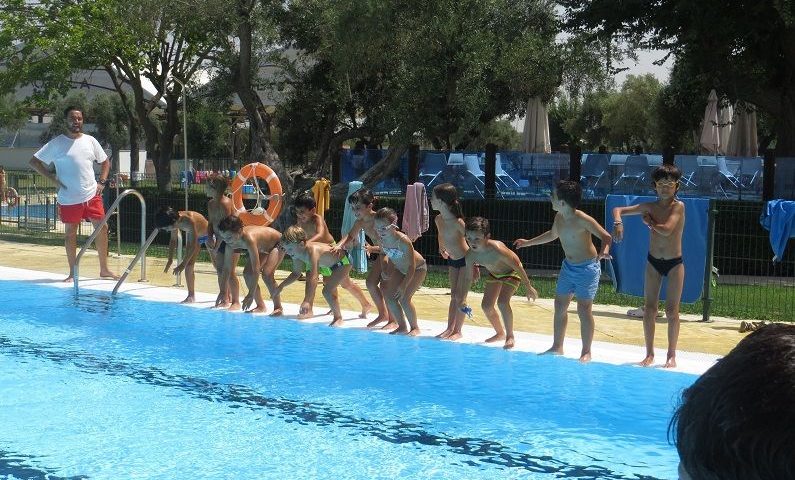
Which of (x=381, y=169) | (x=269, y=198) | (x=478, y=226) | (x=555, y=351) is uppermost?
(x=381, y=169)

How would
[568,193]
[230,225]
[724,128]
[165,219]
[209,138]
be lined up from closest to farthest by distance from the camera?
[568,193]
[230,225]
[165,219]
[724,128]
[209,138]

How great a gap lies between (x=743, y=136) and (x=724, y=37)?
4.27m

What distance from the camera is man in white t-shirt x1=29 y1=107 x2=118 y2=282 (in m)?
12.0

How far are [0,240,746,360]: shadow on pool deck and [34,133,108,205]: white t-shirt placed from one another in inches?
47.9

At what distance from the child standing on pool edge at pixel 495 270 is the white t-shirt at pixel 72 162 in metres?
5.73

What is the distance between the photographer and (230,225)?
383 inches

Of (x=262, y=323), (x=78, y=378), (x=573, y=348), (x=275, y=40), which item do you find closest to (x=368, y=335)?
(x=262, y=323)

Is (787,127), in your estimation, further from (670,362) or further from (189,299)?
(670,362)

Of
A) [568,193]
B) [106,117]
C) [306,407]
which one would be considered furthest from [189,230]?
[106,117]

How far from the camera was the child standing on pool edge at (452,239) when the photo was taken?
28.2 feet

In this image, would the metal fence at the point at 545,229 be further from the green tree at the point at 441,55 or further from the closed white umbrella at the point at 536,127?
the closed white umbrella at the point at 536,127

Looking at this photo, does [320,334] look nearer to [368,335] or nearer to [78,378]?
[368,335]

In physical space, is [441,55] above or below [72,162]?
above

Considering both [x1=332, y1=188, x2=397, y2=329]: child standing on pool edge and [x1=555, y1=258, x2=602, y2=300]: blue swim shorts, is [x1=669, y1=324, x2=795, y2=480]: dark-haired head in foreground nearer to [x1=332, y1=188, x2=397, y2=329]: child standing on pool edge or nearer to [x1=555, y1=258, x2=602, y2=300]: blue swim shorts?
[x1=555, y1=258, x2=602, y2=300]: blue swim shorts
